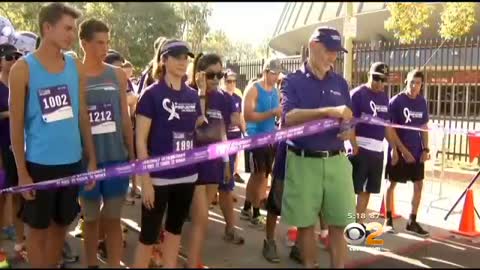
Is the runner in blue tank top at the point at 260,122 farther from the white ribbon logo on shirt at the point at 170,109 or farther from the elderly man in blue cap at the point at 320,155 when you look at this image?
the white ribbon logo on shirt at the point at 170,109

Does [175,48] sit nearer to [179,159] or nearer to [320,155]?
[179,159]

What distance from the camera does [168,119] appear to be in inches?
145

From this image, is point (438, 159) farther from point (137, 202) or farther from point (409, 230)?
point (137, 202)

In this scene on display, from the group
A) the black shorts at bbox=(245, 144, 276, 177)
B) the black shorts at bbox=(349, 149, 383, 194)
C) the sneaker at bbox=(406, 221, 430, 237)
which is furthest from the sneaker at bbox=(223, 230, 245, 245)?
the sneaker at bbox=(406, 221, 430, 237)

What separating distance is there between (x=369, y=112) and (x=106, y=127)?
2853 millimetres

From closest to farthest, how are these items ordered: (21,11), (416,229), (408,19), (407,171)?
(416,229), (407,171), (21,11), (408,19)

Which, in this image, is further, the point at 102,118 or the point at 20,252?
the point at 20,252

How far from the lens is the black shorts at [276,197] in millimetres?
4742

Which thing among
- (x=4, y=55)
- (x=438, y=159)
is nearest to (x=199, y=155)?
(x=4, y=55)

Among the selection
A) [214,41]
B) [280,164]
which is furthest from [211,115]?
[214,41]

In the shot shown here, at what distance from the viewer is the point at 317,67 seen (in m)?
4.11

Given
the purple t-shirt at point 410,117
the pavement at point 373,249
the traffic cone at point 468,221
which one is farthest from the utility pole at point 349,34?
the traffic cone at point 468,221

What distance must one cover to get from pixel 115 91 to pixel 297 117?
53.1 inches

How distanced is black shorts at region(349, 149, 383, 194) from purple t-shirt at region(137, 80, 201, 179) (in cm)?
252
